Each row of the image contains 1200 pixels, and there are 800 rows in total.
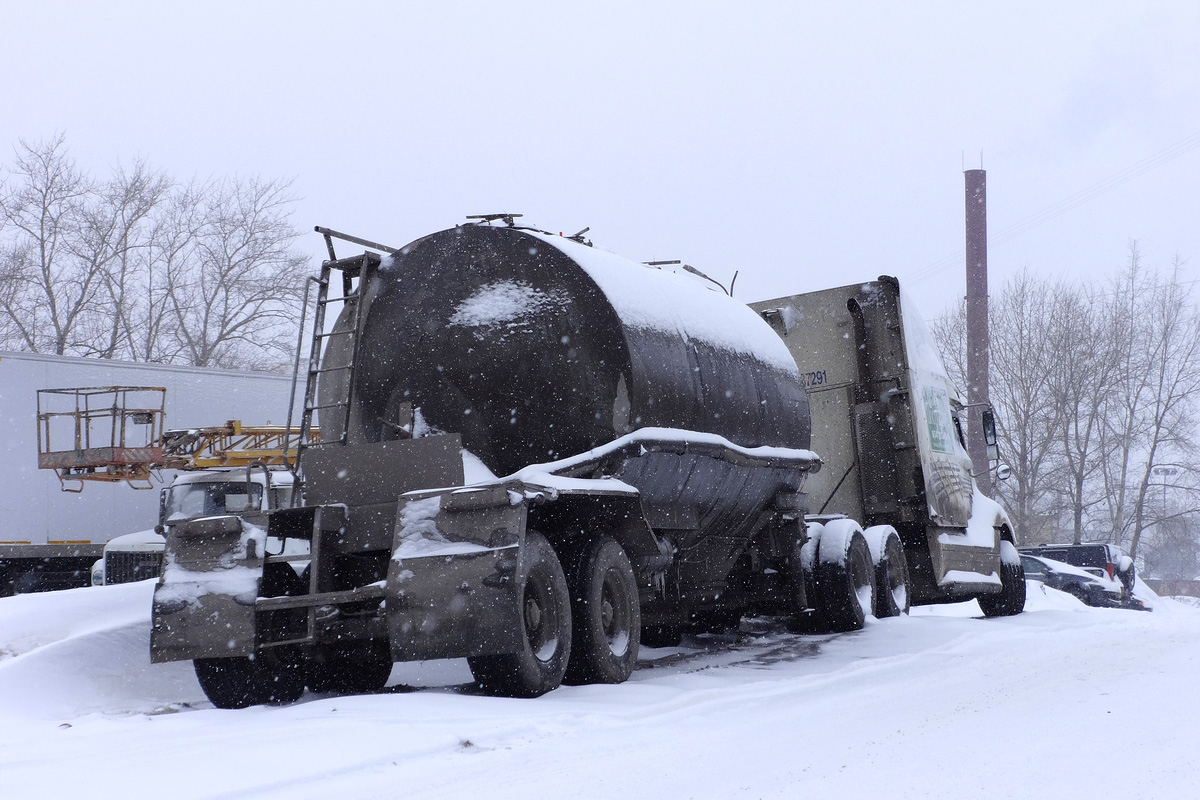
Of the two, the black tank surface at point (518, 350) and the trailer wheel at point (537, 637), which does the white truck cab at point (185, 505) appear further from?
the trailer wheel at point (537, 637)

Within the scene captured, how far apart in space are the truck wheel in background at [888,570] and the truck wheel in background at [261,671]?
6.56 metres

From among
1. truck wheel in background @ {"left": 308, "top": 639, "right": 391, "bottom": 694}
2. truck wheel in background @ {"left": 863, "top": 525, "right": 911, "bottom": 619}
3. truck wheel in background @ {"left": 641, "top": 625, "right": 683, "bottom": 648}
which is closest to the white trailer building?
truck wheel in background @ {"left": 641, "top": 625, "right": 683, "bottom": 648}

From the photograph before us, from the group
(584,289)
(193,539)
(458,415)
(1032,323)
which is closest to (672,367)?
(584,289)

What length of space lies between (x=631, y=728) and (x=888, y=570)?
7.42 metres

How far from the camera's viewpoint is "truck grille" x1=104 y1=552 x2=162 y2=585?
52.2ft

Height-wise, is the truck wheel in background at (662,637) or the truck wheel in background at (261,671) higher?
→ the truck wheel in background at (261,671)

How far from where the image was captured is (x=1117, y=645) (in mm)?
10438

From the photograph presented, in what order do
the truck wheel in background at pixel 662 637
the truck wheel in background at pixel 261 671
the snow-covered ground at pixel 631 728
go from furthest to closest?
the truck wheel in background at pixel 662 637
the truck wheel in background at pixel 261 671
the snow-covered ground at pixel 631 728

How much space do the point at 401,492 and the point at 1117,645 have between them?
635 centimetres

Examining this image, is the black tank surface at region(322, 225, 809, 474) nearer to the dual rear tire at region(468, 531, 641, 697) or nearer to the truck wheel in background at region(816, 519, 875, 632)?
the dual rear tire at region(468, 531, 641, 697)

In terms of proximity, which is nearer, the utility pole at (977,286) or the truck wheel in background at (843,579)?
the truck wheel in background at (843,579)

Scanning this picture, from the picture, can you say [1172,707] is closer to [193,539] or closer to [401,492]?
[401,492]

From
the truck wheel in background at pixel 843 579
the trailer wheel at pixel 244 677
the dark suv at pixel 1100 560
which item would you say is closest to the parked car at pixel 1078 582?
the dark suv at pixel 1100 560

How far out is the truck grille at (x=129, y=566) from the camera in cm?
1592
